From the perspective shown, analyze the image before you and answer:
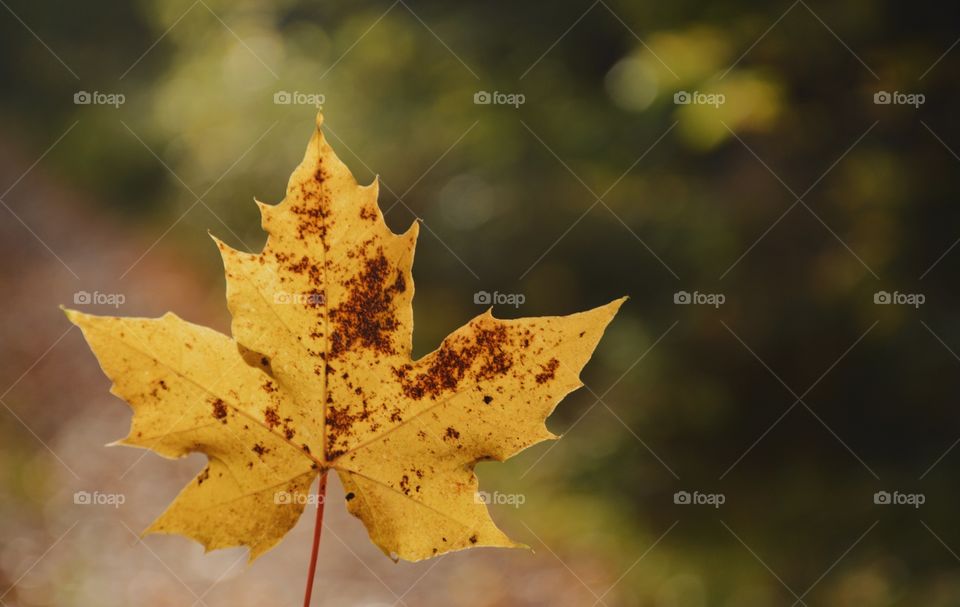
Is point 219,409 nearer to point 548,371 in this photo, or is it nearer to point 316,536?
point 316,536

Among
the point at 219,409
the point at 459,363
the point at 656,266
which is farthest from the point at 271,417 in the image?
the point at 656,266

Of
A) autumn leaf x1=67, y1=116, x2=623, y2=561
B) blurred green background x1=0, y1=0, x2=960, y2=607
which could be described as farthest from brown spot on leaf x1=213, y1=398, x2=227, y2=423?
blurred green background x1=0, y1=0, x2=960, y2=607

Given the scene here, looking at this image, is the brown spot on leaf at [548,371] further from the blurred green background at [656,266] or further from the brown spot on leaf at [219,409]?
the blurred green background at [656,266]

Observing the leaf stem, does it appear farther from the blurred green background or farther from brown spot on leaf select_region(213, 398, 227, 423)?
the blurred green background

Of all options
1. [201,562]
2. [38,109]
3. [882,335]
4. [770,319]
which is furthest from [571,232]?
[38,109]

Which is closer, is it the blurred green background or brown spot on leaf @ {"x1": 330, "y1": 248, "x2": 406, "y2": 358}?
brown spot on leaf @ {"x1": 330, "y1": 248, "x2": 406, "y2": 358}

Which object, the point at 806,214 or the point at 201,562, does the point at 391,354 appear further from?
the point at 201,562
